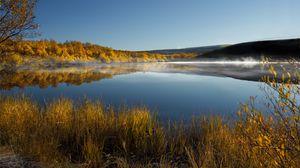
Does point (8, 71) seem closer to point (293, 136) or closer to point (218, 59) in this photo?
point (293, 136)

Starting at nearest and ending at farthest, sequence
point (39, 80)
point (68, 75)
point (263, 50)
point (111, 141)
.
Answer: point (111, 141), point (39, 80), point (68, 75), point (263, 50)

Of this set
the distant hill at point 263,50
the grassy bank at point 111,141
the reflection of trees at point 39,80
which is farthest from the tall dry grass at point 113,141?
the distant hill at point 263,50

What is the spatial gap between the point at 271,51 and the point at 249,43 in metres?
21.0

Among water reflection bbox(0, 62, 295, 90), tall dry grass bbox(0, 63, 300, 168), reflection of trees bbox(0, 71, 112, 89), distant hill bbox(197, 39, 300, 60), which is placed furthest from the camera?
distant hill bbox(197, 39, 300, 60)

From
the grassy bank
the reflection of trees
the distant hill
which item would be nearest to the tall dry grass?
the grassy bank

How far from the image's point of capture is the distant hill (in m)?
86.2

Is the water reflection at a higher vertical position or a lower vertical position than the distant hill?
lower

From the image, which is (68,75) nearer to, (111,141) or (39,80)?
(39,80)

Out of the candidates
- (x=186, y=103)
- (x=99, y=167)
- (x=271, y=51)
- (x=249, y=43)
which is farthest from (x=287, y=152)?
(x=249, y=43)

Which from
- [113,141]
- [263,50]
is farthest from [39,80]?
[263,50]

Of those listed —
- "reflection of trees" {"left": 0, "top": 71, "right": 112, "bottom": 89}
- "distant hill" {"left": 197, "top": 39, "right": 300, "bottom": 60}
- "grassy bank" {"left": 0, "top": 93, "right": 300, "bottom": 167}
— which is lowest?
"grassy bank" {"left": 0, "top": 93, "right": 300, "bottom": 167}

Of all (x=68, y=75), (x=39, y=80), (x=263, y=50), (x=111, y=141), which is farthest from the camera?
(x=263, y=50)

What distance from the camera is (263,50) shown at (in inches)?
3986

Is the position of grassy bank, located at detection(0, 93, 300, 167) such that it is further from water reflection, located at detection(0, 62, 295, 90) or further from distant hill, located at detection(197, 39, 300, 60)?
distant hill, located at detection(197, 39, 300, 60)
